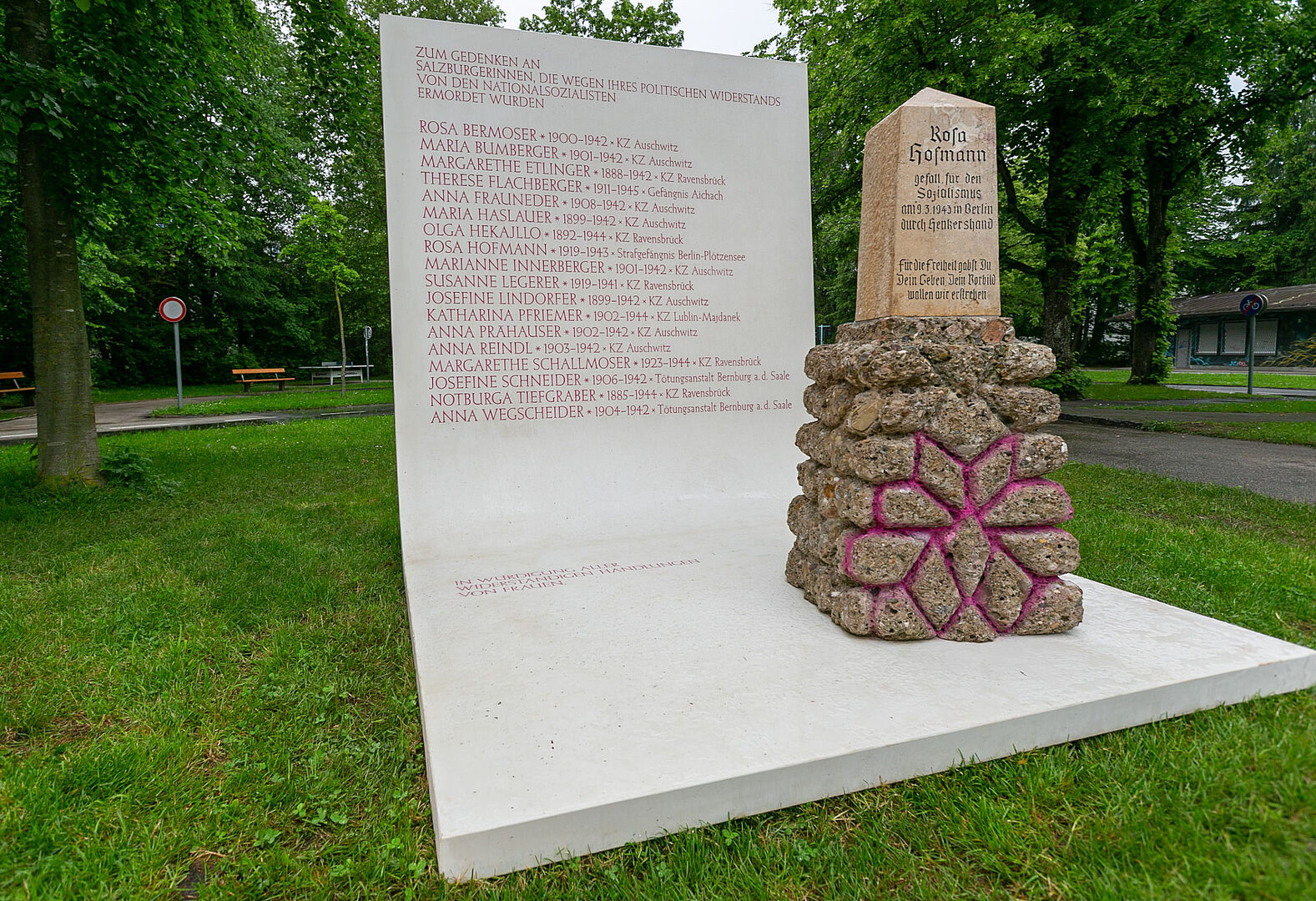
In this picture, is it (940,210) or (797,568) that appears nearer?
(940,210)

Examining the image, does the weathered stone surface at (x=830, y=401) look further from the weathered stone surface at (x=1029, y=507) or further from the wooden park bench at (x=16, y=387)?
the wooden park bench at (x=16, y=387)

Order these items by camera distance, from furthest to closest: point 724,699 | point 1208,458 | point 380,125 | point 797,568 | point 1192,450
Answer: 1. point 380,125
2. point 1192,450
3. point 1208,458
4. point 797,568
5. point 724,699

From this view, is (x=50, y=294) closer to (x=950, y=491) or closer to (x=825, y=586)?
(x=825, y=586)

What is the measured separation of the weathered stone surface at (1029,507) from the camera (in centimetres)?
291

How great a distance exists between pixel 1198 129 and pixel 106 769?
1911 cm

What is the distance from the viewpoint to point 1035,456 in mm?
2941

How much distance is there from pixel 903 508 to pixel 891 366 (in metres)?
0.59

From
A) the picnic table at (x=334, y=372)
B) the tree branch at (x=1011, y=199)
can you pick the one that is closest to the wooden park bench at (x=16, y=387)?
the picnic table at (x=334, y=372)

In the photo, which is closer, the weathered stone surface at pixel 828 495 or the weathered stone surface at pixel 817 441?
the weathered stone surface at pixel 828 495

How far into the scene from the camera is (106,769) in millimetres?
2195

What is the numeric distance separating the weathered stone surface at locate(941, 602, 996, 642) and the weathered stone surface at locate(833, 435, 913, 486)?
674 mm

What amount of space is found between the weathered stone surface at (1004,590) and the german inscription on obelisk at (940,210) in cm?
113

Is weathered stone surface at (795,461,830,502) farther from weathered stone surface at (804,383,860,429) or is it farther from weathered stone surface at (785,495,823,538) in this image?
weathered stone surface at (804,383,860,429)

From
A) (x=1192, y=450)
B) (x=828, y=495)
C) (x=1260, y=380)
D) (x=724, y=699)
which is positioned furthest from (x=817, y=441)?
(x=1260, y=380)
